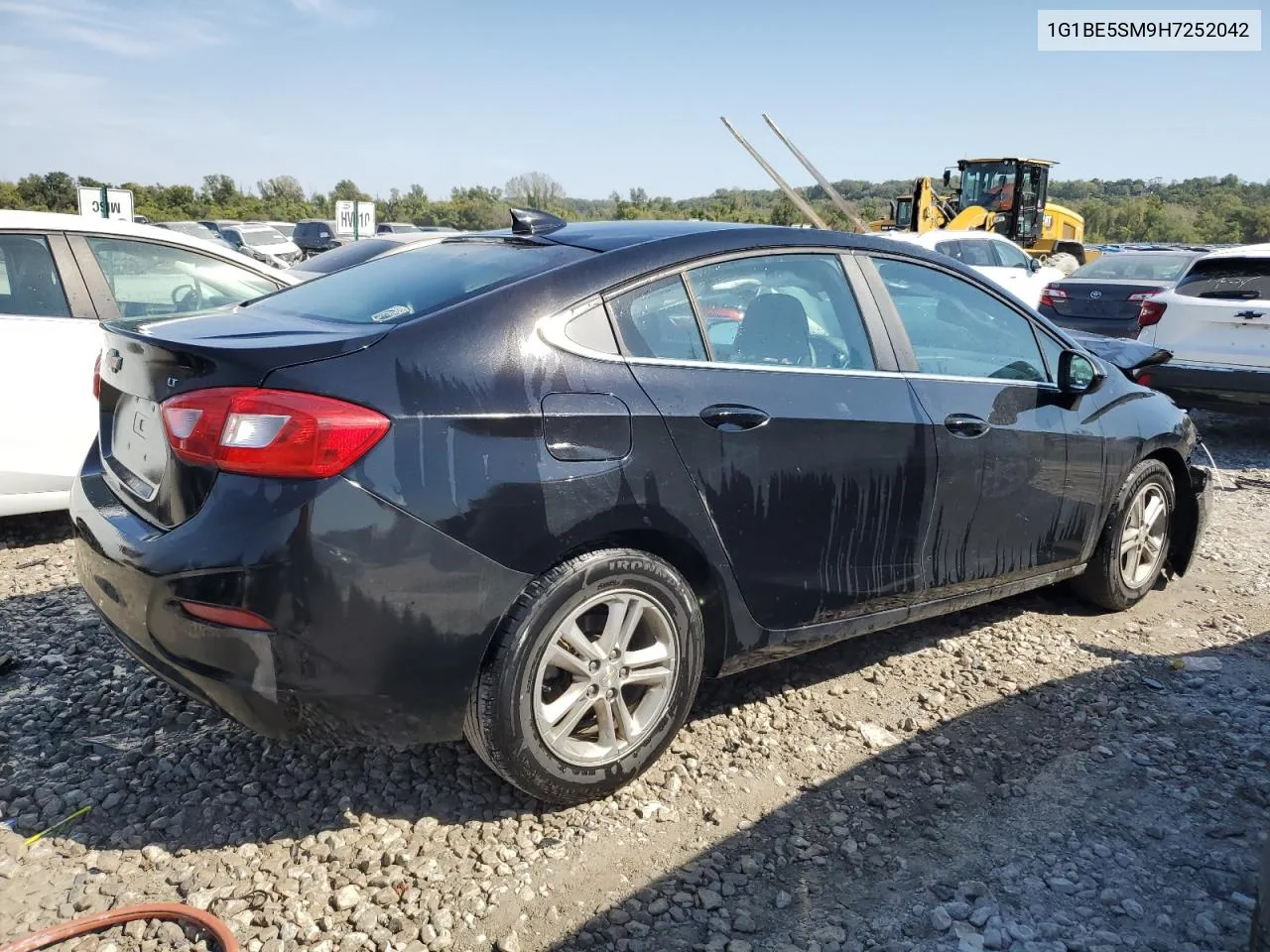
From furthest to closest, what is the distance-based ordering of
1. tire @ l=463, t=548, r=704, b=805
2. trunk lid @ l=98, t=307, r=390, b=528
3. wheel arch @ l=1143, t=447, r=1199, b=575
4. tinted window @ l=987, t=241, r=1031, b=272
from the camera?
tinted window @ l=987, t=241, r=1031, b=272 → wheel arch @ l=1143, t=447, r=1199, b=575 → tire @ l=463, t=548, r=704, b=805 → trunk lid @ l=98, t=307, r=390, b=528

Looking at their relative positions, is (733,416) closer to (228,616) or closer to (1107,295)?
(228,616)

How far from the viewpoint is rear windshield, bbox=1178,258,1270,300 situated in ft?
25.1

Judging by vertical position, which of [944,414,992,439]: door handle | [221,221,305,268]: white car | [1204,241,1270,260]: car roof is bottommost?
[944,414,992,439]: door handle

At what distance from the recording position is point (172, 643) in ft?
7.77

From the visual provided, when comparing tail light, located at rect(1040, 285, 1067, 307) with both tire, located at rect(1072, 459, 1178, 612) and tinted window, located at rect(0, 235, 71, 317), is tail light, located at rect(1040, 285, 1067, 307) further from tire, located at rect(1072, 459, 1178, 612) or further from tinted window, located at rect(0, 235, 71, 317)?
tinted window, located at rect(0, 235, 71, 317)

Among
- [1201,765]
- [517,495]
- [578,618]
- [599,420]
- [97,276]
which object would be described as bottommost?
[1201,765]


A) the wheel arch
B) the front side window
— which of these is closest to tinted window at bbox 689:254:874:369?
the wheel arch

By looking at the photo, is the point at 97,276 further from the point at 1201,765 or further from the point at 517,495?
the point at 1201,765

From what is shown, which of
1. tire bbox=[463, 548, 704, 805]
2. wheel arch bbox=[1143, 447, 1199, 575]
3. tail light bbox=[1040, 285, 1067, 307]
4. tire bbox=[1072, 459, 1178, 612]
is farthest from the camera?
tail light bbox=[1040, 285, 1067, 307]

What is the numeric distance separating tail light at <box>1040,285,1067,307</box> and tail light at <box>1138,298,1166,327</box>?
12.2 feet

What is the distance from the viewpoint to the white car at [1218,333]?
24.6 ft

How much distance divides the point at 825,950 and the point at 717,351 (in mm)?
1626

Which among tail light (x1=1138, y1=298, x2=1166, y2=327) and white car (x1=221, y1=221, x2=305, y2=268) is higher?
white car (x1=221, y1=221, x2=305, y2=268)

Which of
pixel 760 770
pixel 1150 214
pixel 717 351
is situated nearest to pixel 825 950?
pixel 760 770
